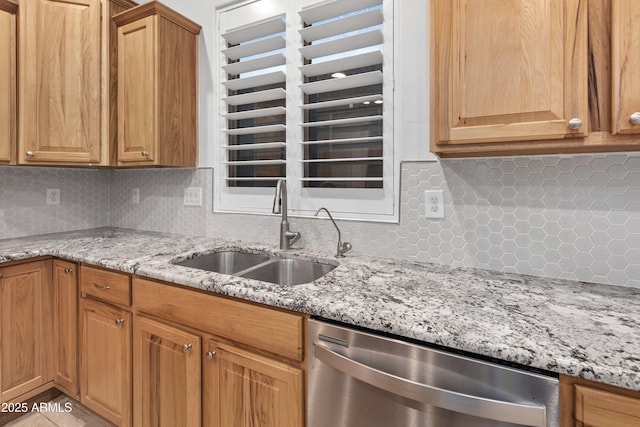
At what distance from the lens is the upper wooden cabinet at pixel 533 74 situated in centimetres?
91

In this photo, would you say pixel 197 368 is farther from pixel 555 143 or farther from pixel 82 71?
pixel 82 71

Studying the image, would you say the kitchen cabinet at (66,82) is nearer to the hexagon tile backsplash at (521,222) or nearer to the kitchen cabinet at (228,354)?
the kitchen cabinet at (228,354)

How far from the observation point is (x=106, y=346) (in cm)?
155

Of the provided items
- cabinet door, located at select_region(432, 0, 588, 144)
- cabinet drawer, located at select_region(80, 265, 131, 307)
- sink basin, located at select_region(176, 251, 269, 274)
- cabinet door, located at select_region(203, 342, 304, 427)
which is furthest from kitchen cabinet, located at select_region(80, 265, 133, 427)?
cabinet door, located at select_region(432, 0, 588, 144)

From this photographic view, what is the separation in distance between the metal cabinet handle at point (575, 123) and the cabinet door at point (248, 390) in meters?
1.11

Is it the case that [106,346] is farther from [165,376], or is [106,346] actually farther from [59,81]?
[59,81]

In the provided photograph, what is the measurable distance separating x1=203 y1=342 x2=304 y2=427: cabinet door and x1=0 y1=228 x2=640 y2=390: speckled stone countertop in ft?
0.74

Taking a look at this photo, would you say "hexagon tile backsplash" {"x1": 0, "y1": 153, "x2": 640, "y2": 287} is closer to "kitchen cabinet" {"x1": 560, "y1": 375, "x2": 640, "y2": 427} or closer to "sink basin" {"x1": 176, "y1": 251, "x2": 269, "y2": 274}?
"sink basin" {"x1": 176, "y1": 251, "x2": 269, "y2": 274}

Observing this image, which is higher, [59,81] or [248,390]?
[59,81]

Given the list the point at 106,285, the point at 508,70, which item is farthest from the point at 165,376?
the point at 508,70

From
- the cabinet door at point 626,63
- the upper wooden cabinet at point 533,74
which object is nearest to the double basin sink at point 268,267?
the upper wooden cabinet at point 533,74

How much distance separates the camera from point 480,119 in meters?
1.08

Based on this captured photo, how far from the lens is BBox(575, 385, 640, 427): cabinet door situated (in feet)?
2.16

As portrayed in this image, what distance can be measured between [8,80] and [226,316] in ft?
6.18
